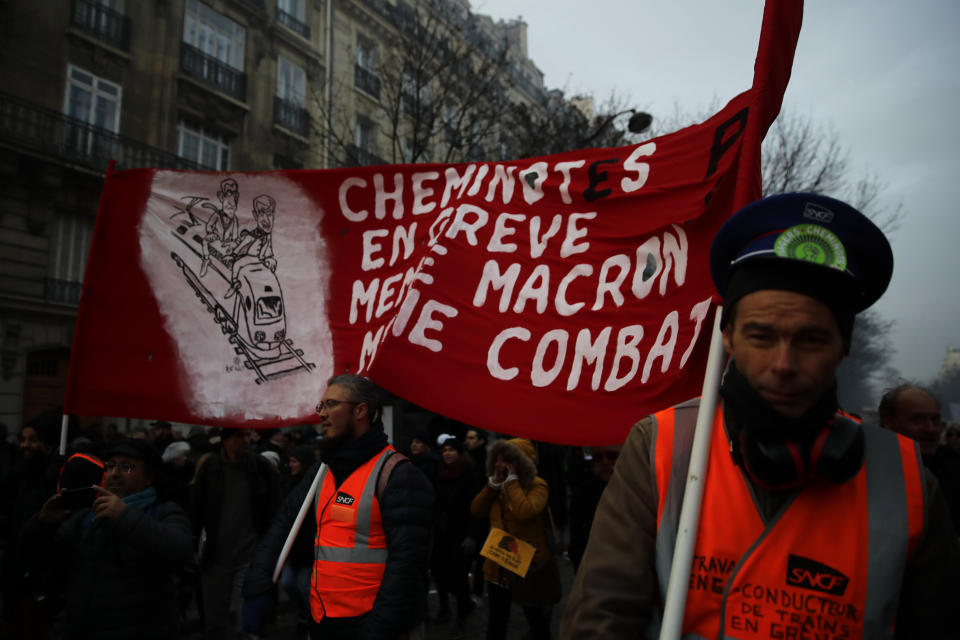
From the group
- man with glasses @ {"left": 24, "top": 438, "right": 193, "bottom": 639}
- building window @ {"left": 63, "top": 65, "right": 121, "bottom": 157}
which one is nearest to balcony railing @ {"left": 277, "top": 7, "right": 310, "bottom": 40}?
building window @ {"left": 63, "top": 65, "right": 121, "bottom": 157}

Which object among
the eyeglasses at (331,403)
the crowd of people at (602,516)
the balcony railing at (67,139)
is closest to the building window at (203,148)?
the balcony railing at (67,139)

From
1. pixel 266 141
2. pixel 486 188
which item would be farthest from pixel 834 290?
pixel 266 141

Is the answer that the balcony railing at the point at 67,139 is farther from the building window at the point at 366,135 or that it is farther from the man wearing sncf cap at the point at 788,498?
the man wearing sncf cap at the point at 788,498

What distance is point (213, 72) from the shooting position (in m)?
18.7

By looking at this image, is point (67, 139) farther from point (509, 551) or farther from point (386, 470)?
point (386, 470)

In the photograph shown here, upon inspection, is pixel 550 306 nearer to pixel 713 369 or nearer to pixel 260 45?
pixel 713 369

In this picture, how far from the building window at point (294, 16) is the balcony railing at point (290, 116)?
248 centimetres

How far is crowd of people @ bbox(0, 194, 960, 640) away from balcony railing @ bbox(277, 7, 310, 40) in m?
17.7

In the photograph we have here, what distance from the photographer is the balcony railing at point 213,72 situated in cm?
1802

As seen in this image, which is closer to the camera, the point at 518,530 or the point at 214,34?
the point at 518,530


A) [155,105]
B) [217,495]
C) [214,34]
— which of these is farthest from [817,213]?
[214,34]

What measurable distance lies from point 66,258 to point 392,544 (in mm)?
15864

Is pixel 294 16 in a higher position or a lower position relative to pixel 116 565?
higher

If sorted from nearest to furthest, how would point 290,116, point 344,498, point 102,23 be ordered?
point 344,498 < point 102,23 < point 290,116
